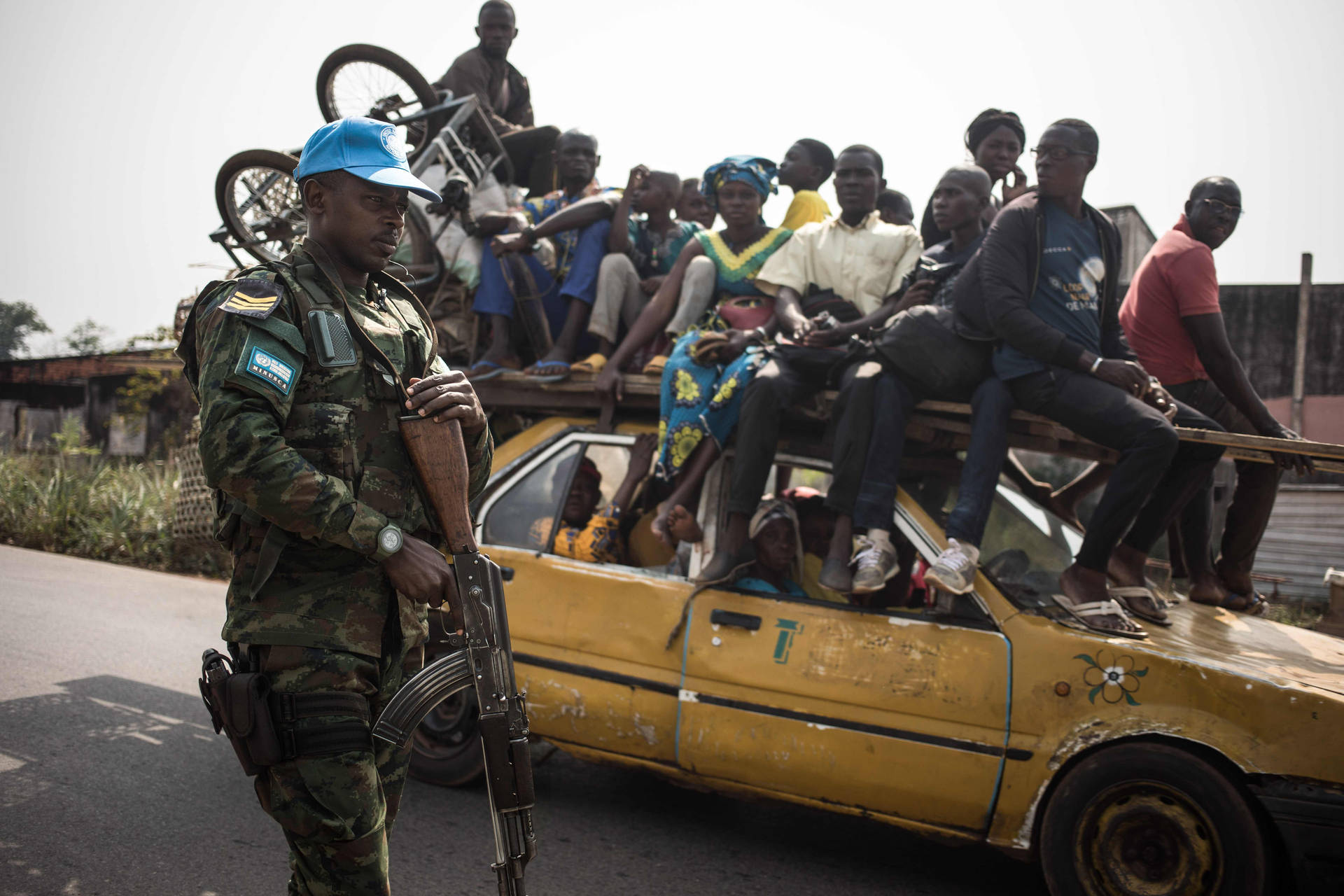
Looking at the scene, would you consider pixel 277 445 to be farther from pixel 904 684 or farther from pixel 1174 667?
pixel 1174 667

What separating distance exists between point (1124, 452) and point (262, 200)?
16.7 ft

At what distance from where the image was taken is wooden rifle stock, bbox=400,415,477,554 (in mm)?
2080

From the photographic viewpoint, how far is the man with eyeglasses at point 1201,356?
163 inches

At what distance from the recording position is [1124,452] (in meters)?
3.50

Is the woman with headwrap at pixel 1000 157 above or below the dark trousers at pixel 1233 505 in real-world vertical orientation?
above

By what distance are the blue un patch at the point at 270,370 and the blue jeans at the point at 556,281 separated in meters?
3.55

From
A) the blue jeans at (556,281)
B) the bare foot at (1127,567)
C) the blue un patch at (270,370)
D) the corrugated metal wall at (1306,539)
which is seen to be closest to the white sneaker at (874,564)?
the bare foot at (1127,567)

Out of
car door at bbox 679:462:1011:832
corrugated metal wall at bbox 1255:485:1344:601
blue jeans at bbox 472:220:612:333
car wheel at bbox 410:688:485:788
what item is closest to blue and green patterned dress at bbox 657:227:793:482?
car door at bbox 679:462:1011:832

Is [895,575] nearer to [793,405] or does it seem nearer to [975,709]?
[975,709]

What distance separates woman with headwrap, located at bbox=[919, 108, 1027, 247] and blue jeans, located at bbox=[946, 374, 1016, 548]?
1832mm

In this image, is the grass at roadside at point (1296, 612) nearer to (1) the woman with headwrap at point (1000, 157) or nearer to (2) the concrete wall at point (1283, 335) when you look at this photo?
(2) the concrete wall at point (1283, 335)

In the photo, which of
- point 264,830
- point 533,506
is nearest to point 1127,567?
point 533,506

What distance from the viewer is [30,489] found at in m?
10.7

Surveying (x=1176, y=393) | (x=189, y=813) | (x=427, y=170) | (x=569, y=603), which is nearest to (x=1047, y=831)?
(x=569, y=603)
